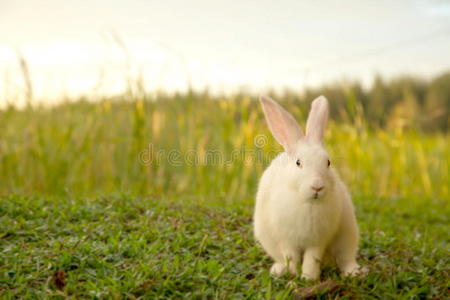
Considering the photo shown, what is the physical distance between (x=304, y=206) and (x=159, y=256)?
1.02 m

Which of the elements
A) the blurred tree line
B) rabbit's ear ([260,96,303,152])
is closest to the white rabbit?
rabbit's ear ([260,96,303,152])

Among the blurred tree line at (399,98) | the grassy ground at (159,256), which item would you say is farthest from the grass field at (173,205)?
the blurred tree line at (399,98)

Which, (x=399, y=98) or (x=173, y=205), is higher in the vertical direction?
(x=399, y=98)

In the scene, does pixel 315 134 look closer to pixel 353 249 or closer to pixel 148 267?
pixel 353 249

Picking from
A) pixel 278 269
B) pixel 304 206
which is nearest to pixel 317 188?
pixel 304 206

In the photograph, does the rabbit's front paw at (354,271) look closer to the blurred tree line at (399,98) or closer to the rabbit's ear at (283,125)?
the rabbit's ear at (283,125)

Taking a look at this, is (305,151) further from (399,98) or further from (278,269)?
(399,98)

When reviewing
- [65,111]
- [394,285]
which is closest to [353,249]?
[394,285]

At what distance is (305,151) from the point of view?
2826mm

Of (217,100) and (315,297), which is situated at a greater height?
(217,100)

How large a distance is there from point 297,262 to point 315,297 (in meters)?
0.26

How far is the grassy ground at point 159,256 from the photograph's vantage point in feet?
9.39

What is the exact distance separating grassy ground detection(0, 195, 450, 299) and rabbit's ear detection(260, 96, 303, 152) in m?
0.80

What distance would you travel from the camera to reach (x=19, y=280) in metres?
2.95
